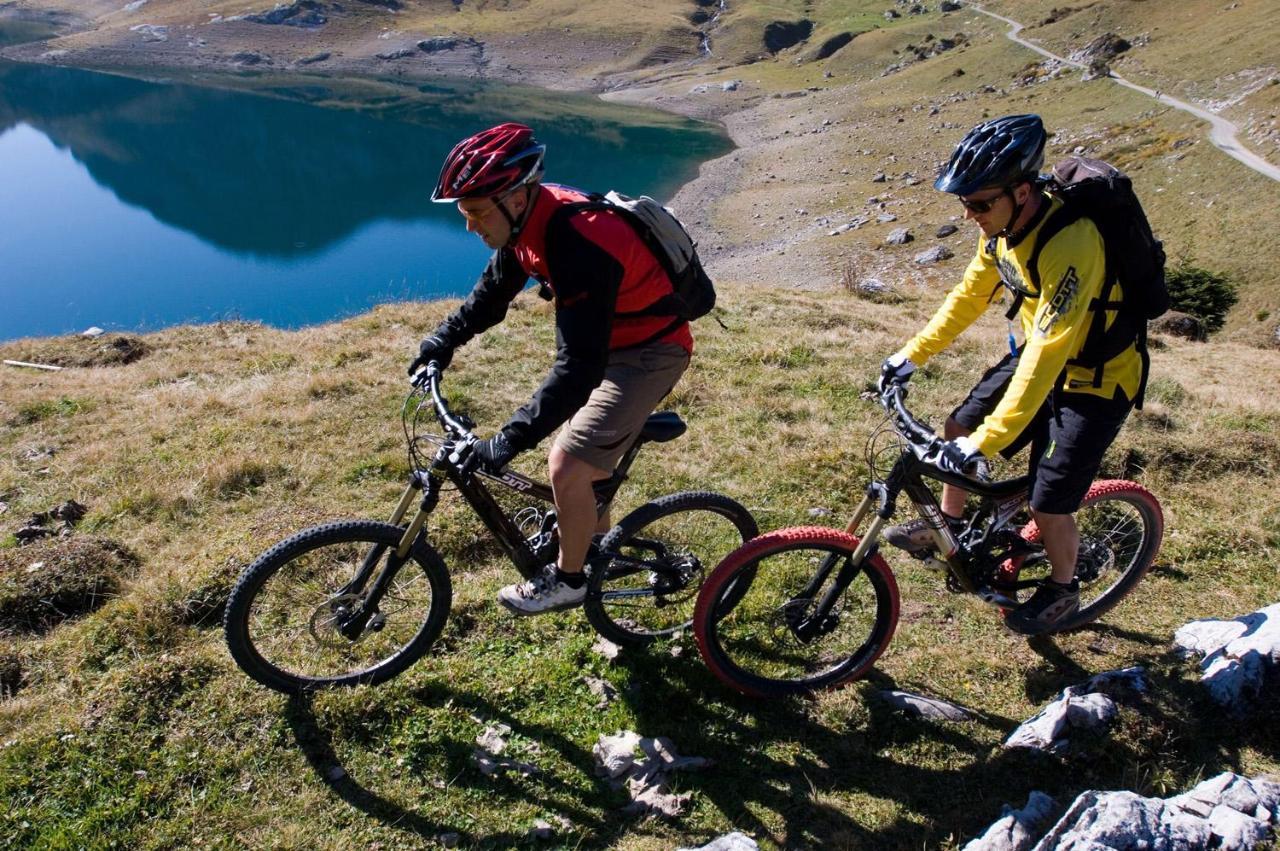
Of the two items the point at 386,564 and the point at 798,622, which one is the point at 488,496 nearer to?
the point at 386,564

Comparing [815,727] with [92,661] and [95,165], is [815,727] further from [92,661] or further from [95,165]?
[95,165]

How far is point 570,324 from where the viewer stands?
3975 mm

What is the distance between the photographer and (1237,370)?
13.9 metres

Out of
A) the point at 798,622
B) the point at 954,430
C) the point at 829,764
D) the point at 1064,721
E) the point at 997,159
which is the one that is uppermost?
the point at 997,159

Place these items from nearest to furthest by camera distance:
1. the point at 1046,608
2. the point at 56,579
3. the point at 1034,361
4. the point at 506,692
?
the point at 1034,361
the point at 506,692
the point at 1046,608
the point at 56,579

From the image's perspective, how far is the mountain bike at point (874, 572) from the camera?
4668 mm

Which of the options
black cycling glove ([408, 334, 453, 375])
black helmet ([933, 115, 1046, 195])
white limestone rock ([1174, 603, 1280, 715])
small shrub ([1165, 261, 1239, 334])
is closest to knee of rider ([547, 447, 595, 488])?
black cycling glove ([408, 334, 453, 375])

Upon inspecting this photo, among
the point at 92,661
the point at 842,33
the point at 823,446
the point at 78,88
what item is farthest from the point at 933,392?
the point at 842,33

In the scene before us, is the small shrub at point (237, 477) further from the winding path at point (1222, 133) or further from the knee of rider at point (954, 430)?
the winding path at point (1222, 133)

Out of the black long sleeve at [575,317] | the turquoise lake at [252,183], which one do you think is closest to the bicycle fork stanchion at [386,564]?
the black long sleeve at [575,317]

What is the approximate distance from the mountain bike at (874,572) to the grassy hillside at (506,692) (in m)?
0.25

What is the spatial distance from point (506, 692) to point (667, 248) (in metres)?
2.95

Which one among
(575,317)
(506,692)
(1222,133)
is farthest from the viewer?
(1222,133)

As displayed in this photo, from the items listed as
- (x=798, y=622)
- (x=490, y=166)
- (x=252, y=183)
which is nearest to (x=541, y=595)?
(x=798, y=622)
